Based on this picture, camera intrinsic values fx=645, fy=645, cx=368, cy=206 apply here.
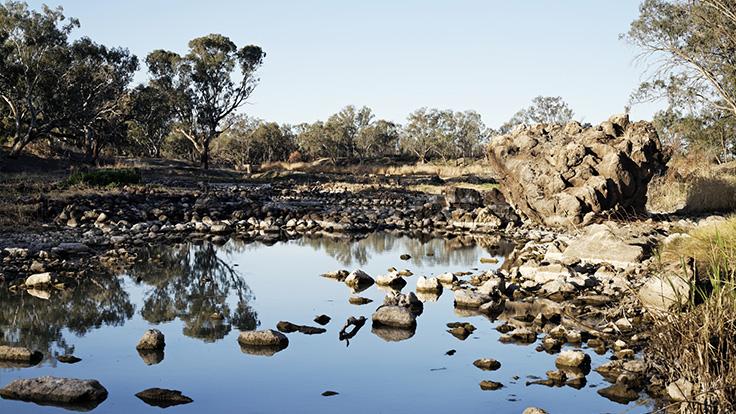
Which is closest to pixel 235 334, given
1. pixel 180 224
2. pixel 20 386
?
pixel 20 386

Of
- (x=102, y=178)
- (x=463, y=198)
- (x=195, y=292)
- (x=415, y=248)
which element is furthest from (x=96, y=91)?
(x=195, y=292)

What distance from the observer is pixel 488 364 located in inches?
244

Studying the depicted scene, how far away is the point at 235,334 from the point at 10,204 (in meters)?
11.8

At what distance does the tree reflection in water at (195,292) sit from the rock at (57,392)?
1979mm

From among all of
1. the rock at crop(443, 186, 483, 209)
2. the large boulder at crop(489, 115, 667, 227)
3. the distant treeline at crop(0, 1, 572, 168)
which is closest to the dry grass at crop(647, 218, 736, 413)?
the large boulder at crop(489, 115, 667, 227)

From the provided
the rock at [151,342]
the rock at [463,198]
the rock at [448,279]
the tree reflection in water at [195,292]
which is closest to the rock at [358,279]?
the rock at [448,279]

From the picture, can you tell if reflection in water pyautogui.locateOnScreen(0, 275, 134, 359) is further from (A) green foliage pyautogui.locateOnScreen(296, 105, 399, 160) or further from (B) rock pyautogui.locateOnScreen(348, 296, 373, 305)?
(A) green foliage pyautogui.locateOnScreen(296, 105, 399, 160)

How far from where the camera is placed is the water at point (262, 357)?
5348 millimetres

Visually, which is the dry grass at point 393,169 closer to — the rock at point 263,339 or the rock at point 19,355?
the rock at point 263,339

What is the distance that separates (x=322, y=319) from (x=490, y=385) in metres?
2.88

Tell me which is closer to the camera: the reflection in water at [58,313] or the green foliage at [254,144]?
the reflection in water at [58,313]

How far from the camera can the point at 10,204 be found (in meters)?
16.5

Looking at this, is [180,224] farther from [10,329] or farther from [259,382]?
[259,382]

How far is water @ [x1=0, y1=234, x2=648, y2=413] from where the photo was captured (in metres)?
5.35
